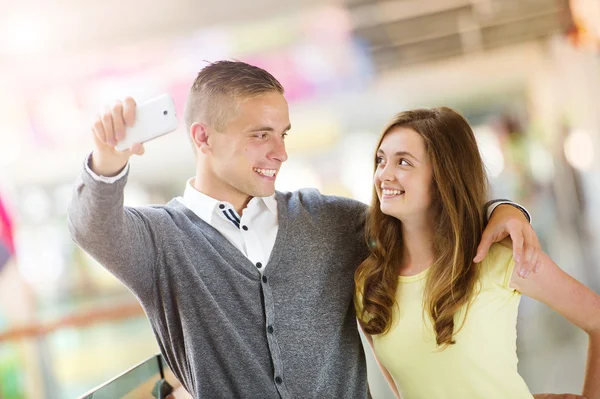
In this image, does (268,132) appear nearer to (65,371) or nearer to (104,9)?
(104,9)

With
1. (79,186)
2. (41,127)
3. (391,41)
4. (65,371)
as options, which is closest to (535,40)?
(391,41)

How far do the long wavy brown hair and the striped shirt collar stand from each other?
240mm

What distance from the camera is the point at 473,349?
122 cm

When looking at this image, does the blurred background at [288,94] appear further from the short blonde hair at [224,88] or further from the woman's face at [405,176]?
the short blonde hair at [224,88]

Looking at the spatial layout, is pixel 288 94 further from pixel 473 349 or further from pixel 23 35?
pixel 473 349

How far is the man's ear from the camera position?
4.58 feet

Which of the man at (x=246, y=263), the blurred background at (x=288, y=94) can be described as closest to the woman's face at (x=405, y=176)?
the man at (x=246, y=263)

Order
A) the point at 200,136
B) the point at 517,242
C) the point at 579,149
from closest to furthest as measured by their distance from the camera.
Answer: the point at 517,242 → the point at 200,136 → the point at 579,149

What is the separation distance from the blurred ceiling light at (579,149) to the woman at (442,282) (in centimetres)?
408

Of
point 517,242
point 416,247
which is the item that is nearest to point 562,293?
point 517,242

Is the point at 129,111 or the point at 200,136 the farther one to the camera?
the point at 200,136

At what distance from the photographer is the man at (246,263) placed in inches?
47.3

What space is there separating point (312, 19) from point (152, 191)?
5.70ft

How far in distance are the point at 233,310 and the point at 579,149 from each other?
16.5 ft
